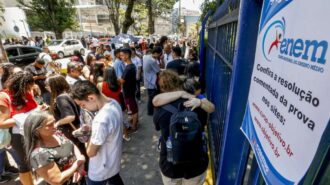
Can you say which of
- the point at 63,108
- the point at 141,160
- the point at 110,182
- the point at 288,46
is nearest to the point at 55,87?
the point at 63,108

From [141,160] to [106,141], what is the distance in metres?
1.80

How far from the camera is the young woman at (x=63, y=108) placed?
2.68 m

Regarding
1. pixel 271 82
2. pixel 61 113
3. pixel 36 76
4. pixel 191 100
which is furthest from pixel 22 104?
pixel 271 82

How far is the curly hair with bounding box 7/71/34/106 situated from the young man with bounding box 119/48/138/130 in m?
1.87

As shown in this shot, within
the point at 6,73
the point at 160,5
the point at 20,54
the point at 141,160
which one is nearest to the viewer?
the point at 6,73

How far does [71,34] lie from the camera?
36.5 metres

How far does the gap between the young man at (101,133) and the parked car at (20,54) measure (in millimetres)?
12404

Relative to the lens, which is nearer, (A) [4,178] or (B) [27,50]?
(A) [4,178]

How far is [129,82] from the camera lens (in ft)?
14.2

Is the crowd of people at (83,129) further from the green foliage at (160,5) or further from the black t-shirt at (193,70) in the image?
the green foliage at (160,5)

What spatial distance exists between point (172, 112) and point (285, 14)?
1.29m

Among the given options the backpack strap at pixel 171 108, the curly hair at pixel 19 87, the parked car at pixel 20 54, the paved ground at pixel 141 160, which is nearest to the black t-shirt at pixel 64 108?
the curly hair at pixel 19 87

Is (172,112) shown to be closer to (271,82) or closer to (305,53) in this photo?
(271,82)

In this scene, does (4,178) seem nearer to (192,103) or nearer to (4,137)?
(4,137)
